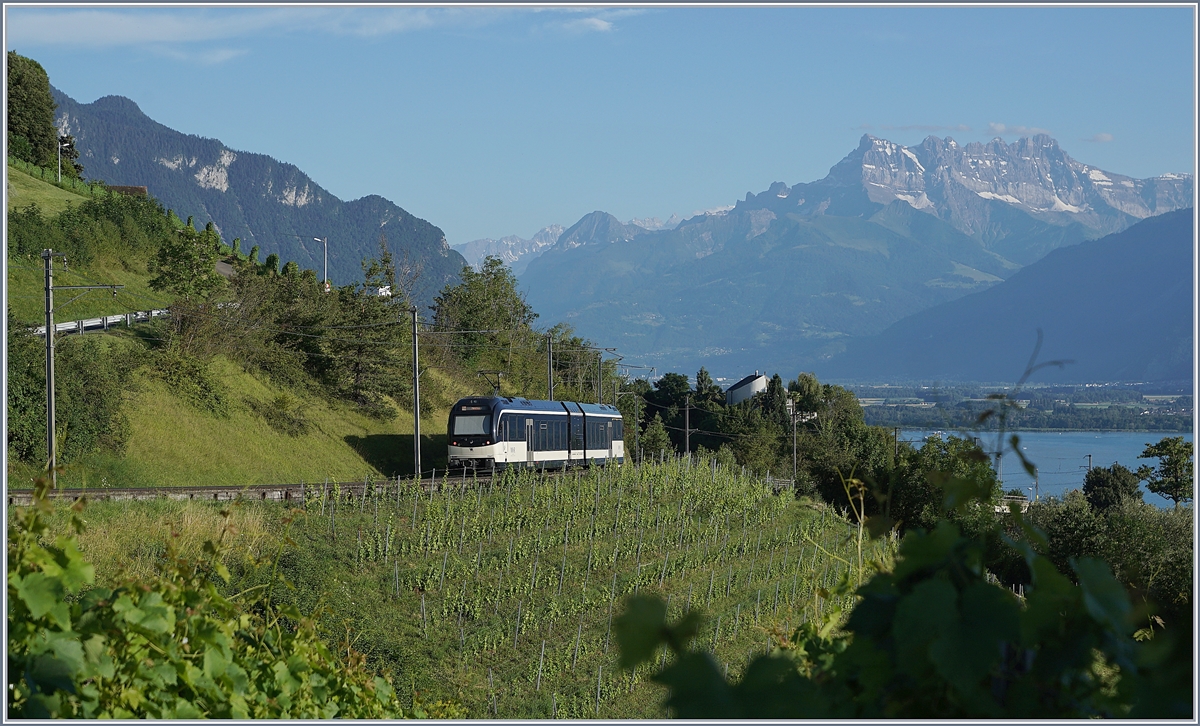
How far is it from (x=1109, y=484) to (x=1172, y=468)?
892 centimetres

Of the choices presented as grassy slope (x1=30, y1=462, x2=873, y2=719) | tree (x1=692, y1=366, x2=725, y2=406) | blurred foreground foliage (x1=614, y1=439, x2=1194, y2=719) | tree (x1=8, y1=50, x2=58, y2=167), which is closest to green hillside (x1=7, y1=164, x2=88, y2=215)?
tree (x1=8, y1=50, x2=58, y2=167)

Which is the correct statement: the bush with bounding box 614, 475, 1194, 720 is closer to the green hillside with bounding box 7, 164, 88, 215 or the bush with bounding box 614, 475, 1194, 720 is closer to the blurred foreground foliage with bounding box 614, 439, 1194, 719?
the blurred foreground foliage with bounding box 614, 439, 1194, 719

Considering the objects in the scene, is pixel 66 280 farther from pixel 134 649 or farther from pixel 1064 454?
pixel 134 649

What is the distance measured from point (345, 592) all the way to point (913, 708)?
1680cm

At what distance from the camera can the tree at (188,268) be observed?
37281 millimetres

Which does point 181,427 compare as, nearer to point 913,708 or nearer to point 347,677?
point 347,677

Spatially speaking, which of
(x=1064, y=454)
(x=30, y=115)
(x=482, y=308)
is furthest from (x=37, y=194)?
(x=1064, y=454)

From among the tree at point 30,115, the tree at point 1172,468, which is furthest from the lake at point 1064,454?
the tree at point 30,115

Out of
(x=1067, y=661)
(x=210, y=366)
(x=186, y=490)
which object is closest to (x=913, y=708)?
(x=1067, y=661)

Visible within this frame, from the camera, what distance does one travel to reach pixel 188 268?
37469 mm

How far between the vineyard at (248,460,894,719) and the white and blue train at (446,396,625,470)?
171 centimetres

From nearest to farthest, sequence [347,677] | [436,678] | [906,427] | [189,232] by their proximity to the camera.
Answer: [906,427] < [347,677] < [436,678] < [189,232]

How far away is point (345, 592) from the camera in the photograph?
17828 millimetres

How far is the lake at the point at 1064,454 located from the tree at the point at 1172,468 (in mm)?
784
